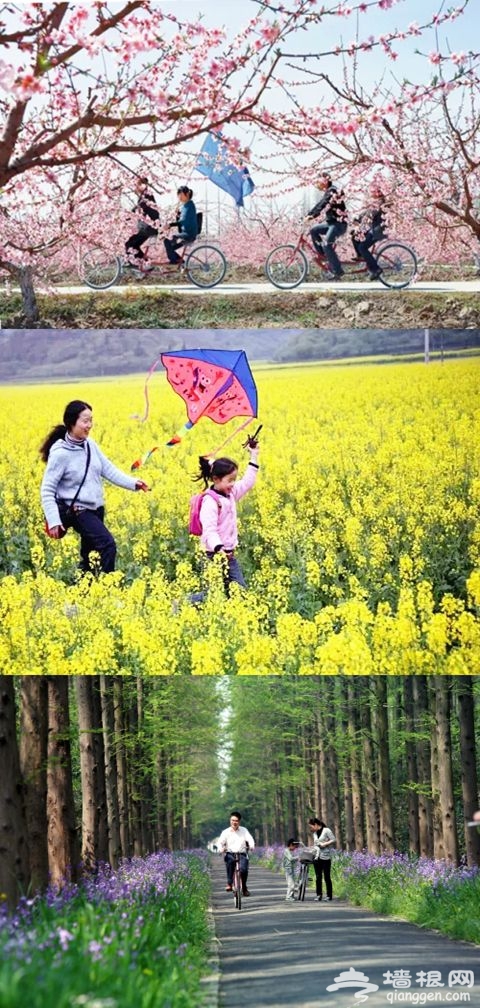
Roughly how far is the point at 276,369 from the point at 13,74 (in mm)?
3123

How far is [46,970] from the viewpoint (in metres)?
5.58

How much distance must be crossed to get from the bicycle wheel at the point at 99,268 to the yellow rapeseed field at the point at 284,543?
0.90m

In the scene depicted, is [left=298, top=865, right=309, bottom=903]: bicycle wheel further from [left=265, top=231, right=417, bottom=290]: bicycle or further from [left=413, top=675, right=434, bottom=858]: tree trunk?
[left=265, top=231, right=417, bottom=290]: bicycle

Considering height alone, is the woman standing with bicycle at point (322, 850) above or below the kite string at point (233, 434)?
below

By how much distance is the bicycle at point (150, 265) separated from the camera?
985cm

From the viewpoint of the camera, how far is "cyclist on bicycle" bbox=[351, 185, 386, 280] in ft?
33.0

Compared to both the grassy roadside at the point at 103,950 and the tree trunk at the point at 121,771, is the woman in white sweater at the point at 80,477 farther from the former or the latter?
the tree trunk at the point at 121,771

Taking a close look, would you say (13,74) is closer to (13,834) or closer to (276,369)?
(276,369)

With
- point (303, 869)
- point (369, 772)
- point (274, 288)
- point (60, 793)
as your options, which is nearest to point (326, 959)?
point (60, 793)

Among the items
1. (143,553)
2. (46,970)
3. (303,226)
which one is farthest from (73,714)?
(46,970)

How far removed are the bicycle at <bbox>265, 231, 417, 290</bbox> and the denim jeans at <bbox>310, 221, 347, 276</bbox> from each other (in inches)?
1.3

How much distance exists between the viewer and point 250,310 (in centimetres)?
1027

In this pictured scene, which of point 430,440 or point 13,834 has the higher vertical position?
point 430,440

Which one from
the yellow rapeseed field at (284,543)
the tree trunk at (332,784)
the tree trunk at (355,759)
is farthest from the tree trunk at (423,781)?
the yellow rapeseed field at (284,543)
